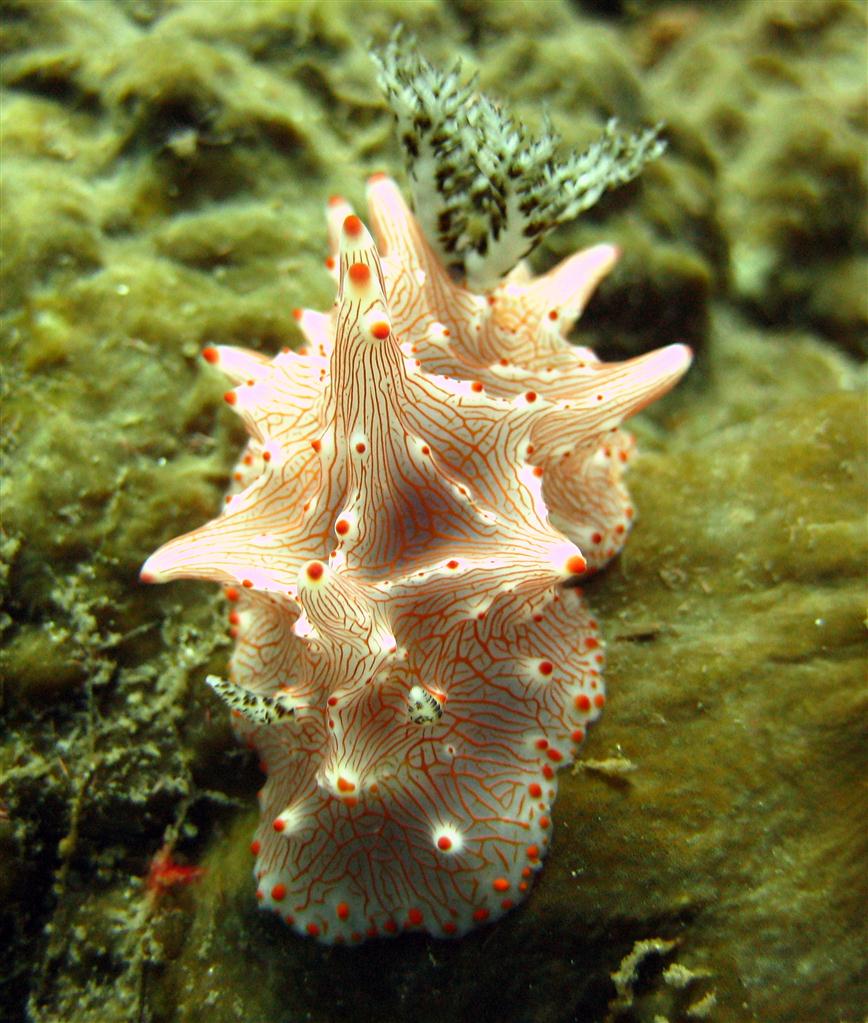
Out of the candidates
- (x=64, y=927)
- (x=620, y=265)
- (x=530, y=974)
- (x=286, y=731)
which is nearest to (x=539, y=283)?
(x=620, y=265)

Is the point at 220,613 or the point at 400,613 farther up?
the point at 400,613

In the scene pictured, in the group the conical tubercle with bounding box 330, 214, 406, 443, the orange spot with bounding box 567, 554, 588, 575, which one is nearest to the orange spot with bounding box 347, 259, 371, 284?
the conical tubercle with bounding box 330, 214, 406, 443

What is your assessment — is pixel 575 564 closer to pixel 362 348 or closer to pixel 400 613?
pixel 400 613

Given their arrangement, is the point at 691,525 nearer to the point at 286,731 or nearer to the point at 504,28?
the point at 286,731

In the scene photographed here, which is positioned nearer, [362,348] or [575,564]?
[362,348]

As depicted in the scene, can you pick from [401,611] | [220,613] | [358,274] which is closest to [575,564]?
[401,611]

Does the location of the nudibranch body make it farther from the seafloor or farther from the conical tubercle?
the seafloor
